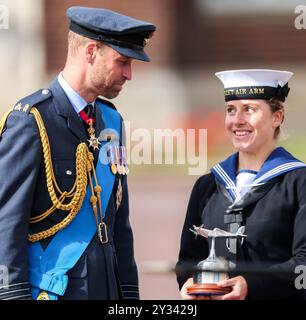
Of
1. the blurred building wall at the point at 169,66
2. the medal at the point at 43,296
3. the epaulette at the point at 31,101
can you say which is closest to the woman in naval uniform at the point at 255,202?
the medal at the point at 43,296

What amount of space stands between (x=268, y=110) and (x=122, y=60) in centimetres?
51

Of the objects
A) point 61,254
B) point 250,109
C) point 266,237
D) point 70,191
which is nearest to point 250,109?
point 250,109

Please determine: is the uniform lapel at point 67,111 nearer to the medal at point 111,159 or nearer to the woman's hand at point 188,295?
the medal at point 111,159

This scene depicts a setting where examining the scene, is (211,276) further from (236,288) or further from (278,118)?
(278,118)

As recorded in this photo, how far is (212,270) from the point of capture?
3.02m

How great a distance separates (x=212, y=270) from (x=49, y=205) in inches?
21.3

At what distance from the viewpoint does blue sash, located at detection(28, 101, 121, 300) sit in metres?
2.96

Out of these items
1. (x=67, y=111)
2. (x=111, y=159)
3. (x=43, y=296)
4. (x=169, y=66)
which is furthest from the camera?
(x=169, y=66)

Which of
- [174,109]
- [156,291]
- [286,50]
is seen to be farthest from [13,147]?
[286,50]

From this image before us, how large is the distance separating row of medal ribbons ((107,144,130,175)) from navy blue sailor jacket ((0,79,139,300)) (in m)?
0.03

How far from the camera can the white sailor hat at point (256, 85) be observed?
3207 mm

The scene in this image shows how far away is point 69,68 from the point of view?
3.08m

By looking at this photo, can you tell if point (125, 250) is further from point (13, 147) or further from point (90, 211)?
point (13, 147)

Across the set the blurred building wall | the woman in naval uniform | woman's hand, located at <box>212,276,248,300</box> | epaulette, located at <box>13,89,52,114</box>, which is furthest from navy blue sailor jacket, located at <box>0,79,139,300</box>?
the blurred building wall
